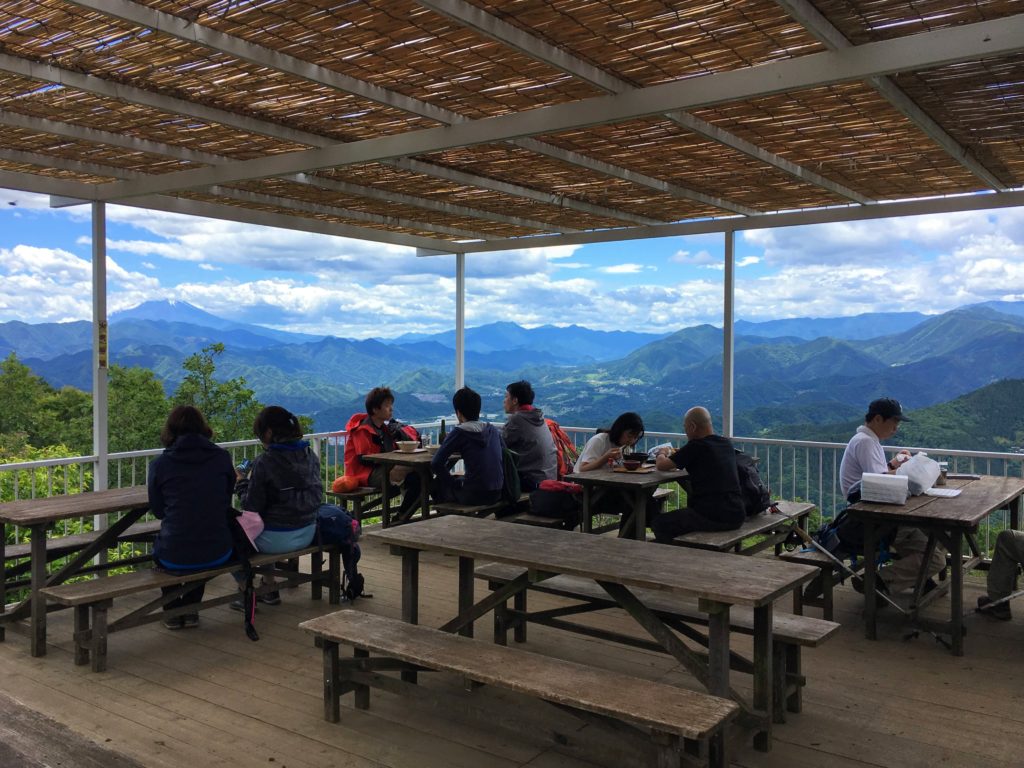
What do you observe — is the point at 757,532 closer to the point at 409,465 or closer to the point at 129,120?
the point at 409,465

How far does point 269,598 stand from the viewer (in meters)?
Result: 5.00

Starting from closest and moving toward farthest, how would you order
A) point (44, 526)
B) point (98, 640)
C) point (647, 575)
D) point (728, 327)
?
point (647, 575) → point (98, 640) → point (44, 526) → point (728, 327)

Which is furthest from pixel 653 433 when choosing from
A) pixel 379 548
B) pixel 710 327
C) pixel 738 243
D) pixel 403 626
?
pixel 710 327

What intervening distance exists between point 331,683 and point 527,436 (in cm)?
329

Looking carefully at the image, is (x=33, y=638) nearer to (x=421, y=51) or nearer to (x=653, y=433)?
(x=421, y=51)

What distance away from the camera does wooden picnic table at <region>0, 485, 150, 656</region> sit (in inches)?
161

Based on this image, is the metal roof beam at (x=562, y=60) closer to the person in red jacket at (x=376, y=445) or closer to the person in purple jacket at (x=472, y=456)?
the person in purple jacket at (x=472, y=456)

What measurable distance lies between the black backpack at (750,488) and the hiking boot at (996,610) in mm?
1307

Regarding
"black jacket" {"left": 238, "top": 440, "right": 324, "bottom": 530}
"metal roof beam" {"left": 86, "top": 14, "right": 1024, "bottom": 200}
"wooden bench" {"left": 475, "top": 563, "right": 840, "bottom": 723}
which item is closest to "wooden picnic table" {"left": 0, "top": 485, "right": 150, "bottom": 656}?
"black jacket" {"left": 238, "top": 440, "right": 324, "bottom": 530}

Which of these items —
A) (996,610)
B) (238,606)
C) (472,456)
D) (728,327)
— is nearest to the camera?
(996,610)

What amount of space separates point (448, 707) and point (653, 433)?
5020 mm

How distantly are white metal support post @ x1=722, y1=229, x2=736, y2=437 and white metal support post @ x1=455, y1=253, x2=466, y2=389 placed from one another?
3.20m

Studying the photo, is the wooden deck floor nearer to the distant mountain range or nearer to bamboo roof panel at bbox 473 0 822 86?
bamboo roof panel at bbox 473 0 822 86

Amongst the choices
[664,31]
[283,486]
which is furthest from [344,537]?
[664,31]
